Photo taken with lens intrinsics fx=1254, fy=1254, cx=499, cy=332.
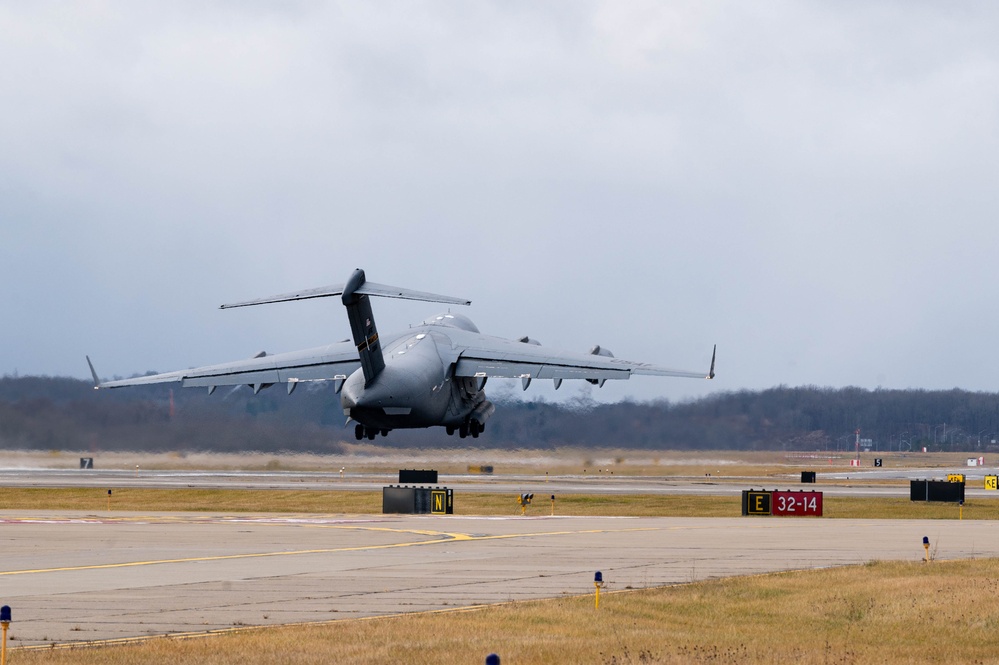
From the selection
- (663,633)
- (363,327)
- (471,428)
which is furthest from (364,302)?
(663,633)

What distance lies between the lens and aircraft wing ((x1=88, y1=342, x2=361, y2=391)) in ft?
233

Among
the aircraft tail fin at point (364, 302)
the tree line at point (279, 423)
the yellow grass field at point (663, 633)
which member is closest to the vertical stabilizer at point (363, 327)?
the aircraft tail fin at point (364, 302)

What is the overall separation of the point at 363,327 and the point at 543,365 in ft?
52.2

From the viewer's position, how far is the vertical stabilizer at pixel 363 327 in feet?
179

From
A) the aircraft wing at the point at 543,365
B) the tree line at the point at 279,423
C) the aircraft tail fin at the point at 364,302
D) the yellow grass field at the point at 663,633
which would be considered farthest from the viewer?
the tree line at the point at 279,423

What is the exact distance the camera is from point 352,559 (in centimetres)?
3000

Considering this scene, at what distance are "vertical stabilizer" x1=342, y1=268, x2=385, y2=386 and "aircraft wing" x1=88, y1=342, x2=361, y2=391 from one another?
36.4ft

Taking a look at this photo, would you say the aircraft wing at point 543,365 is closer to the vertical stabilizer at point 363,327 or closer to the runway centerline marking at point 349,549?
the vertical stabilizer at point 363,327

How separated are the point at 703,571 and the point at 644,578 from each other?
226 centimetres

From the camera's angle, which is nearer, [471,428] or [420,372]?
[420,372]

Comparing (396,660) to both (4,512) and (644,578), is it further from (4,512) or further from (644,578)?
(4,512)

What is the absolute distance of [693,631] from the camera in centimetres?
1902

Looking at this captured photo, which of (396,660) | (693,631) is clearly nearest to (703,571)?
(693,631)

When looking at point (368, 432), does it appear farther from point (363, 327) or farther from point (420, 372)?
point (363, 327)
